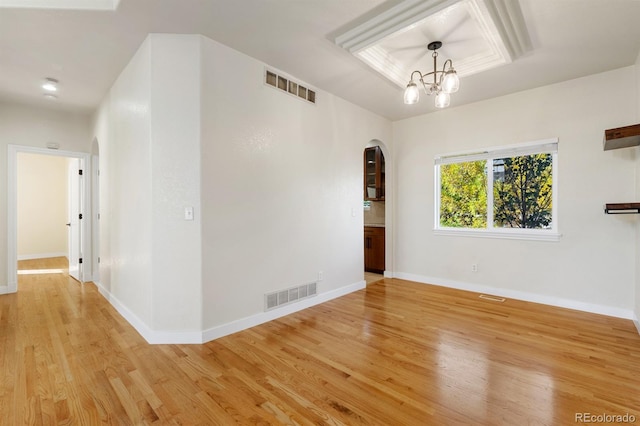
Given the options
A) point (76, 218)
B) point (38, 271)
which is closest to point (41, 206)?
point (38, 271)

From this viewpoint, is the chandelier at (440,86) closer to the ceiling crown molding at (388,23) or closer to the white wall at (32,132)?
the ceiling crown molding at (388,23)

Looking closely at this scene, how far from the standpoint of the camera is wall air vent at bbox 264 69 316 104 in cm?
324

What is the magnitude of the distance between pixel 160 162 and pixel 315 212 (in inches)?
74.1

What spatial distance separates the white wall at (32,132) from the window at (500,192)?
6.07m

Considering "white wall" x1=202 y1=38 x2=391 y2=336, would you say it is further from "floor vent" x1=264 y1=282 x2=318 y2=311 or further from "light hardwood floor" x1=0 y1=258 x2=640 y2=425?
"light hardwood floor" x1=0 y1=258 x2=640 y2=425

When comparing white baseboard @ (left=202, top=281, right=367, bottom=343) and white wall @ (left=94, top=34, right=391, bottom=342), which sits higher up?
white wall @ (left=94, top=34, right=391, bottom=342)

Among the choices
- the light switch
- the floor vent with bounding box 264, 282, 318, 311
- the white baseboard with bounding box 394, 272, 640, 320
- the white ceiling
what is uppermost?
the white ceiling

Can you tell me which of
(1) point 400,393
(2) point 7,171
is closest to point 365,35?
(1) point 400,393

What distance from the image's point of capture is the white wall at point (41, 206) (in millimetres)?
6934

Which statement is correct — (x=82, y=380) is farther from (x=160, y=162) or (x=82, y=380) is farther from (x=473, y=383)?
(x=473, y=383)

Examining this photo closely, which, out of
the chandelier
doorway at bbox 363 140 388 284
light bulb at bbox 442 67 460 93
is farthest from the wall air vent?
doorway at bbox 363 140 388 284

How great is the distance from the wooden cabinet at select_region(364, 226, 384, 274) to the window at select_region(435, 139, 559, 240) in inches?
43.3

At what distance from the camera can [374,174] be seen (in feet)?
18.6

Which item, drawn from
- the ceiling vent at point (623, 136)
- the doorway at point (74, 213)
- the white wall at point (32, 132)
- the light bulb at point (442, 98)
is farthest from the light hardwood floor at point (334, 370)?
the light bulb at point (442, 98)
